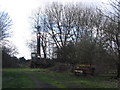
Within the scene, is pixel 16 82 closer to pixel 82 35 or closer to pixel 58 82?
pixel 58 82

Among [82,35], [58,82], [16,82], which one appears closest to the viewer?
[16,82]

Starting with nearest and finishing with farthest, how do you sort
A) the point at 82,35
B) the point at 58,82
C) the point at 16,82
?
1. the point at 16,82
2. the point at 58,82
3. the point at 82,35

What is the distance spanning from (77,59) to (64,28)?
82.0ft

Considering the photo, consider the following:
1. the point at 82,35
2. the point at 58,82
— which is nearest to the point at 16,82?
the point at 58,82

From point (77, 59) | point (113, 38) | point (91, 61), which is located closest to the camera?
point (113, 38)

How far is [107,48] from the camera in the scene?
101ft

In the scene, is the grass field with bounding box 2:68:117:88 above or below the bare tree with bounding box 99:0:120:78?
below

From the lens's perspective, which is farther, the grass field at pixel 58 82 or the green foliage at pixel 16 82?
the grass field at pixel 58 82

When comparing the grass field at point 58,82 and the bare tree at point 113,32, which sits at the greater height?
the bare tree at point 113,32

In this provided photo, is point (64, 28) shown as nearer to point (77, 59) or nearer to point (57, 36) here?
point (57, 36)

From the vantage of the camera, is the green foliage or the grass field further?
the grass field

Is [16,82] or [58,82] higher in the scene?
[16,82]

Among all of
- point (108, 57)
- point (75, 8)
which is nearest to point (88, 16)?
point (75, 8)

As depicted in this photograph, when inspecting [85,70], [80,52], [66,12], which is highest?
[66,12]
